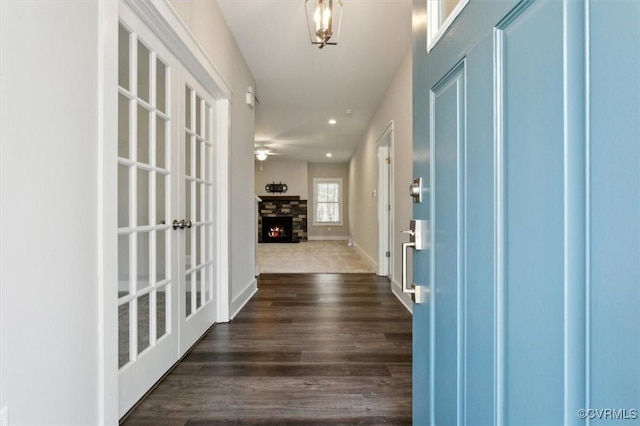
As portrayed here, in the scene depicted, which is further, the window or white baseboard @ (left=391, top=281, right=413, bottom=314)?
the window

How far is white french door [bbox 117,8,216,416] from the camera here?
1428mm

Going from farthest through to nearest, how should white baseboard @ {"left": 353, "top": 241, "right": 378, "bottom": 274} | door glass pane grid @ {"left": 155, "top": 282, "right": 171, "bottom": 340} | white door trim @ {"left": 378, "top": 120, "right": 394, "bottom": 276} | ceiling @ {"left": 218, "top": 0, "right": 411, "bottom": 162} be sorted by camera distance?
white baseboard @ {"left": 353, "top": 241, "right": 378, "bottom": 274}
white door trim @ {"left": 378, "top": 120, "right": 394, "bottom": 276}
ceiling @ {"left": 218, "top": 0, "right": 411, "bottom": 162}
door glass pane grid @ {"left": 155, "top": 282, "right": 171, "bottom": 340}

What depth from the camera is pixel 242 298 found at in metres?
3.00

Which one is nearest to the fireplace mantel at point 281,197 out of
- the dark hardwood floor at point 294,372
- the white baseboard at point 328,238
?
the white baseboard at point 328,238

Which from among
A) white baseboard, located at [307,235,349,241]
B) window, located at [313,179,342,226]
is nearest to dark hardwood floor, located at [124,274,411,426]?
white baseboard, located at [307,235,349,241]

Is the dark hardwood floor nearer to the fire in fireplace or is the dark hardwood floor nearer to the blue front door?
the blue front door

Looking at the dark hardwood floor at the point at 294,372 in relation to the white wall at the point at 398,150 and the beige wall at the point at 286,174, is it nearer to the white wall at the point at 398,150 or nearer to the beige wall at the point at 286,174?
the white wall at the point at 398,150

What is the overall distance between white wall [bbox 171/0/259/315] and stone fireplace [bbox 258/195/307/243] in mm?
5976

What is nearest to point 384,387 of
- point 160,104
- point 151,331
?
point 151,331

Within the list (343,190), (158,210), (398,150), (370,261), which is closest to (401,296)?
(398,150)

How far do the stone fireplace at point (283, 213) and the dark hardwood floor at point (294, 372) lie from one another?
664 cm
